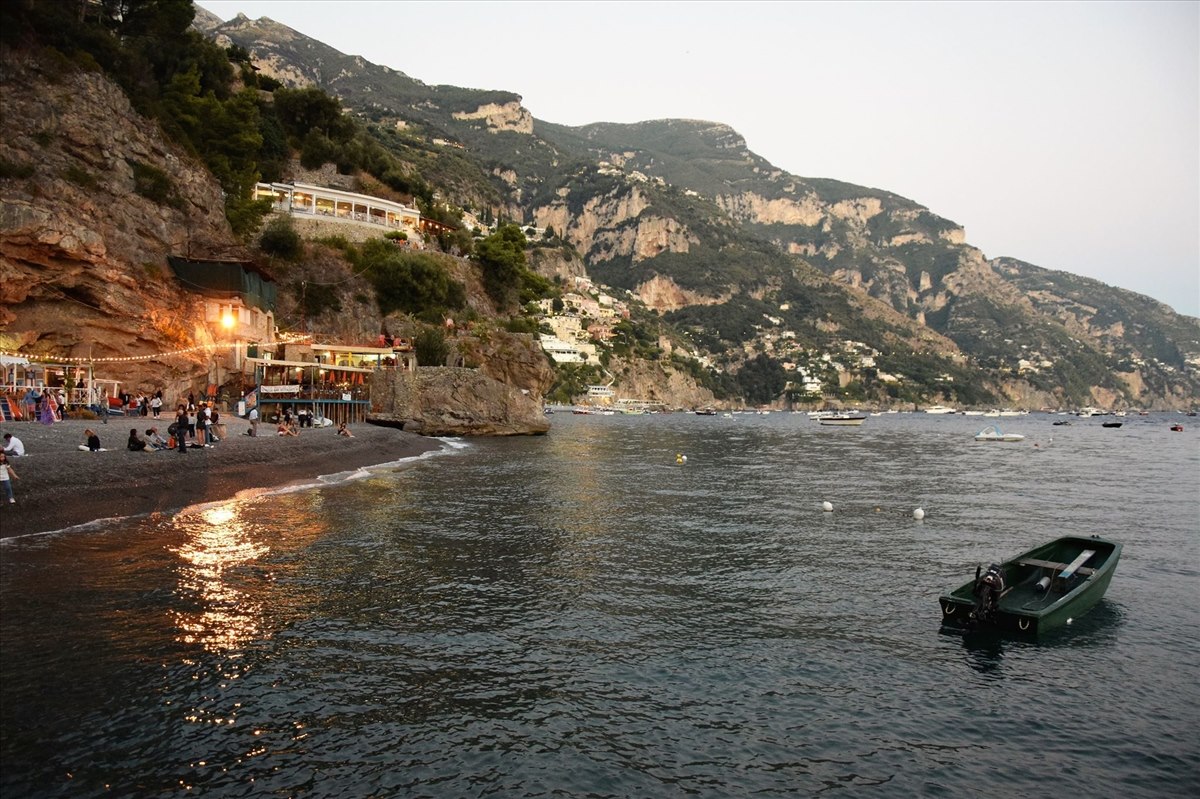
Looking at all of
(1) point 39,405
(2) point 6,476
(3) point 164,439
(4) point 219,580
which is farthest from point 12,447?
(1) point 39,405

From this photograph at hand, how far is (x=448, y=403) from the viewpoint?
214 ft

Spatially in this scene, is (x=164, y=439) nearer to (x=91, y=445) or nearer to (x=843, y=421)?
(x=91, y=445)

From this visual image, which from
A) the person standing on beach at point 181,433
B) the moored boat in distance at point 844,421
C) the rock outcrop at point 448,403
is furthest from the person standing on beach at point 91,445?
the moored boat in distance at point 844,421

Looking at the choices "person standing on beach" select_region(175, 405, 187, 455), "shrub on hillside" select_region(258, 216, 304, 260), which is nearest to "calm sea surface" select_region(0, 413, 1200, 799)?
"person standing on beach" select_region(175, 405, 187, 455)

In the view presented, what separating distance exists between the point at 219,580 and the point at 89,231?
36.6 m

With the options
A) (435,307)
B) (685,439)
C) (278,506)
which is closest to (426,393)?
(435,307)

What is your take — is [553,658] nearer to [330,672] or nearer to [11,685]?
[330,672]

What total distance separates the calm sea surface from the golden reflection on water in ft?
0.27

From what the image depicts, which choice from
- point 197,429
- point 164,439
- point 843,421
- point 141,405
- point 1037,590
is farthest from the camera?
point 843,421

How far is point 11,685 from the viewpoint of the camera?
992 cm

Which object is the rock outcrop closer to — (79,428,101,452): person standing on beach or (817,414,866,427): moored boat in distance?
(79,428,101,452): person standing on beach

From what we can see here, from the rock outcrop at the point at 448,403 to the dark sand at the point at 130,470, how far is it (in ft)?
70.7

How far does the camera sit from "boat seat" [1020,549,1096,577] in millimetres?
16344

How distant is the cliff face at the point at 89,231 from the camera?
38625mm
